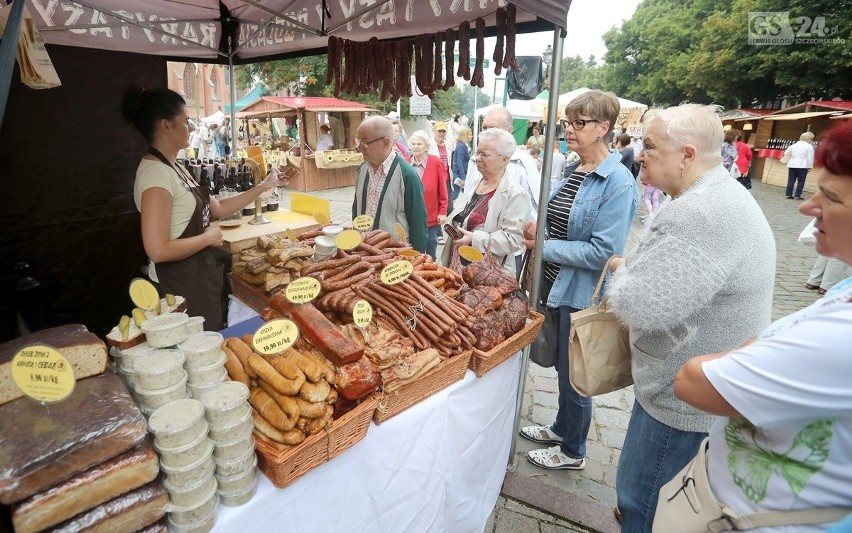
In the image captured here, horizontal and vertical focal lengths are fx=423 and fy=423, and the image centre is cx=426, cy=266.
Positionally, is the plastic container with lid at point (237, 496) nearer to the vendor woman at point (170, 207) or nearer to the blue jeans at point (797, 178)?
the vendor woman at point (170, 207)

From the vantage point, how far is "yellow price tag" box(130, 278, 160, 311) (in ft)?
5.57

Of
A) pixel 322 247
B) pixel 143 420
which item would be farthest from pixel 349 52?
pixel 143 420

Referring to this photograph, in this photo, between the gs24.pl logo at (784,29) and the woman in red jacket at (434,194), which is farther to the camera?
the gs24.pl logo at (784,29)

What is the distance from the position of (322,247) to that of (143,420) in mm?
1874

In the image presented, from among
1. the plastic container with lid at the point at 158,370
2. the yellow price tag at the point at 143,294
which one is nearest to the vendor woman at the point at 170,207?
the yellow price tag at the point at 143,294

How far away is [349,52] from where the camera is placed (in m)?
4.08

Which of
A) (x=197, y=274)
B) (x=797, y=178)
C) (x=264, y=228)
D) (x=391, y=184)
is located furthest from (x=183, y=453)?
(x=797, y=178)

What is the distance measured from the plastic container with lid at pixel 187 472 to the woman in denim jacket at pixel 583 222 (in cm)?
232

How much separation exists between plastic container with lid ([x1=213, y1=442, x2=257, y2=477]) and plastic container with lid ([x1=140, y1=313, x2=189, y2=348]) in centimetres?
46

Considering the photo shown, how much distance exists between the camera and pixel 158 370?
4.52 ft

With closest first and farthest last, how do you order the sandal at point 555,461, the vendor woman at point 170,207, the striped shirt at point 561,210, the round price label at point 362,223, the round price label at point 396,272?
the round price label at point 396,272, the vendor woman at point 170,207, the striped shirt at point 561,210, the round price label at point 362,223, the sandal at point 555,461

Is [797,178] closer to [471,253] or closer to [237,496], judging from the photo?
[471,253]

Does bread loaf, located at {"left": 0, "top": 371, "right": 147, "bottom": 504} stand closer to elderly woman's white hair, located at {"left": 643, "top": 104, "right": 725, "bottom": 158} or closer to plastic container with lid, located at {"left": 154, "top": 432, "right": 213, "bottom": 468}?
plastic container with lid, located at {"left": 154, "top": 432, "right": 213, "bottom": 468}

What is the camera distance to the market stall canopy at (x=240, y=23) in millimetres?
3691
